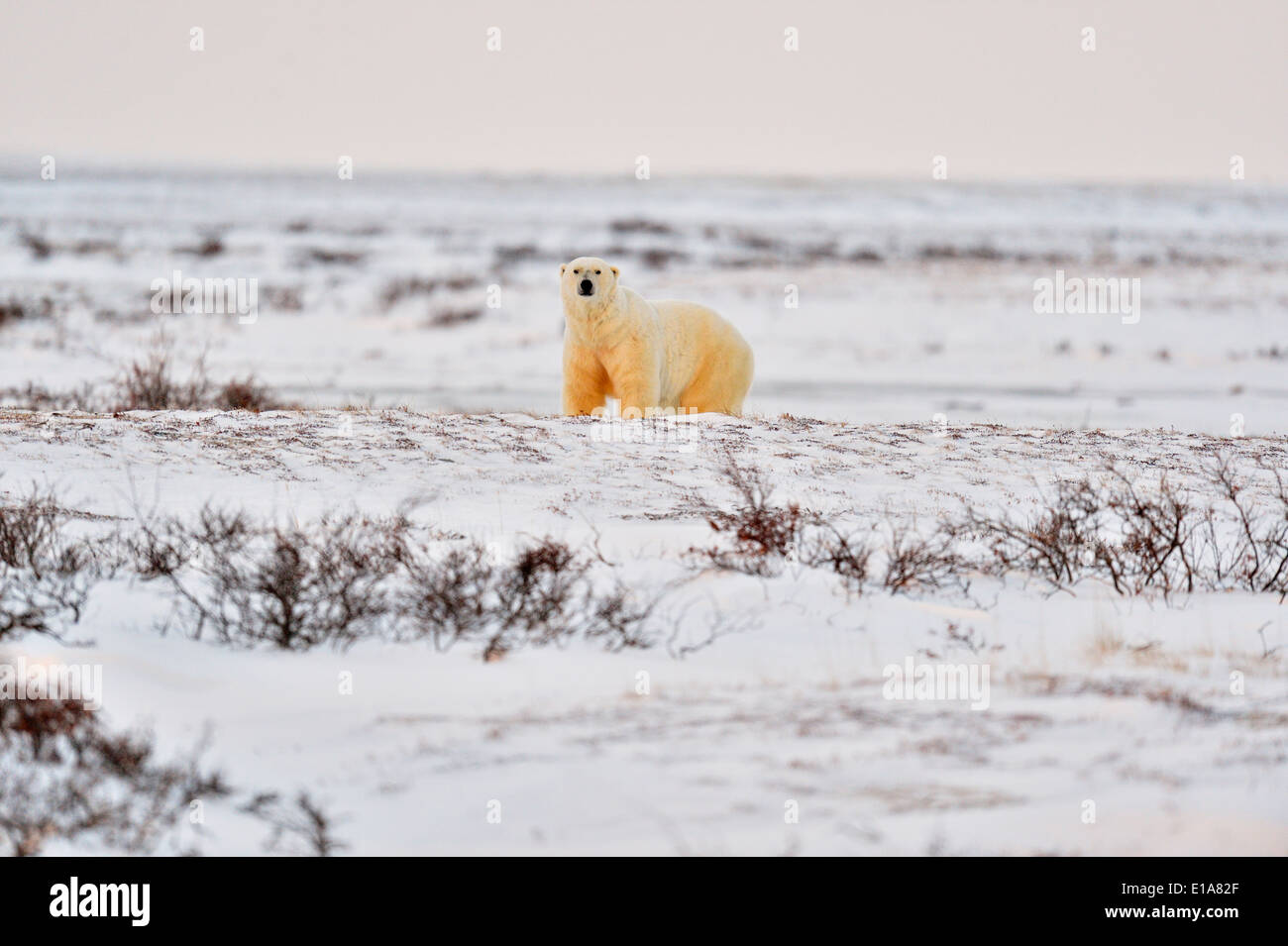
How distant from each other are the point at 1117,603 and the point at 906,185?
76.2 meters

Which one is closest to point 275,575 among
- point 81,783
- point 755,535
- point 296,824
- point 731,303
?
point 81,783

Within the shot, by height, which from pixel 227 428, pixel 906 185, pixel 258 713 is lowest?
pixel 258 713

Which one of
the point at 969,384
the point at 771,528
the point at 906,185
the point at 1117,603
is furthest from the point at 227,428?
the point at 906,185

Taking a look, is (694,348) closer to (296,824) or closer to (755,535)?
(755,535)

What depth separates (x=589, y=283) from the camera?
24.7ft

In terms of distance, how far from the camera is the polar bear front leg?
26.3 feet

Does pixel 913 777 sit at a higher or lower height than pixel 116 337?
lower

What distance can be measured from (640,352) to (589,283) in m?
0.52

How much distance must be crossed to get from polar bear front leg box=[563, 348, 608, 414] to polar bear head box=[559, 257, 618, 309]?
0.41 m

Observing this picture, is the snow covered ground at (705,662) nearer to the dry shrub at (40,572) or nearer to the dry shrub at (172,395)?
the dry shrub at (40,572)

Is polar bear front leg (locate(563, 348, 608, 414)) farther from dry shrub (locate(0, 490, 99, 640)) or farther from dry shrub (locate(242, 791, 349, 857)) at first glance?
dry shrub (locate(242, 791, 349, 857))

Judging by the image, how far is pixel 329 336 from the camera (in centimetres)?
1819

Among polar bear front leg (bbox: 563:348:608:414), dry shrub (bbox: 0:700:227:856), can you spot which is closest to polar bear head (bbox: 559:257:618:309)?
polar bear front leg (bbox: 563:348:608:414)
